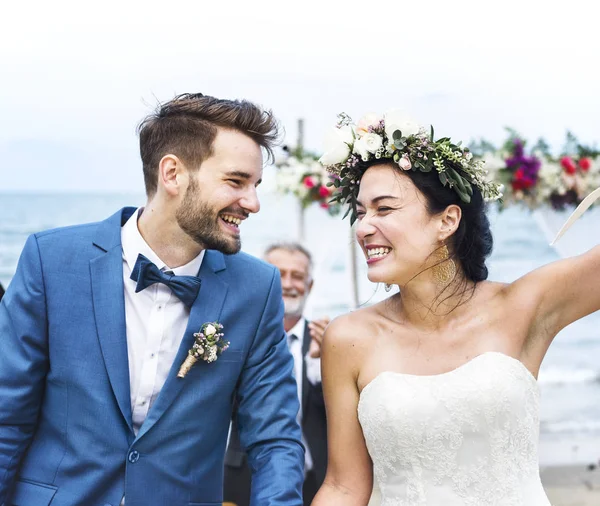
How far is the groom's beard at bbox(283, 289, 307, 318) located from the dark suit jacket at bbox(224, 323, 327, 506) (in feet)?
1.46

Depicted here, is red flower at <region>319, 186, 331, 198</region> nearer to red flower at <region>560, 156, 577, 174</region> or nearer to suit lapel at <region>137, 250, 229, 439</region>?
red flower at <region>560, 156, 577, 174</region>

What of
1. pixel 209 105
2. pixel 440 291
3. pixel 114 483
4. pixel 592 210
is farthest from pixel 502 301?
pixel 592 210

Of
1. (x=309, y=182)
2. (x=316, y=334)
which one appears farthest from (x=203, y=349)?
(x=309, y=182)

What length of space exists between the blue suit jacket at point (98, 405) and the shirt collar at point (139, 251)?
0.22 feet

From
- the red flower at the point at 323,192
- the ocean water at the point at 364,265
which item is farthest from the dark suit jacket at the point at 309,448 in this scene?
the red flower at the point at 323,192

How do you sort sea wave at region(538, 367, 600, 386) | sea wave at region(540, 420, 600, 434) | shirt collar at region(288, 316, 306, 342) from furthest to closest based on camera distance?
sea wave at region(538, 367, 600, 386) → sea wave at region(540, 420, 600, 434) → shirt collar at region(288, 316, 306, 342)

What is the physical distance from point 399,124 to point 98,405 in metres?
1.50

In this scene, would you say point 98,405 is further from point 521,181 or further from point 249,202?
point 521,181

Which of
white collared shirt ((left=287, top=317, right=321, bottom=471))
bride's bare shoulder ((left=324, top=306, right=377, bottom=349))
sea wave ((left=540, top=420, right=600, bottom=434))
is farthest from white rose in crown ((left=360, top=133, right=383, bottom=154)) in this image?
sea wave ((left=540, top=420, right=600, bottom=434))

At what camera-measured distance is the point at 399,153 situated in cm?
307

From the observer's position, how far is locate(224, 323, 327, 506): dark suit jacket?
4.76 meters

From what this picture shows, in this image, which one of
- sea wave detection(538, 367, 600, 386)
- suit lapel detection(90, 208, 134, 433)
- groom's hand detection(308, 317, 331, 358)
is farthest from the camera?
sea wave detection(538, 367, 600, 386)

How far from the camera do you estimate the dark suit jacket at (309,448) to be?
4.76 metres

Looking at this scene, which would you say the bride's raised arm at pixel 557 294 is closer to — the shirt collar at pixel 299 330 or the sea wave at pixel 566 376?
the shirt collar at pixel 299 330
